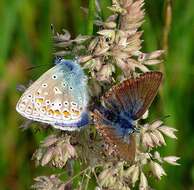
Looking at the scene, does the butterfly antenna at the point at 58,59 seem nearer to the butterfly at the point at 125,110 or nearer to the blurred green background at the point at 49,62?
the butterfly at the point at 125,110

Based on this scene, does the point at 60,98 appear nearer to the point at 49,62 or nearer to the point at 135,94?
the point at 135,94

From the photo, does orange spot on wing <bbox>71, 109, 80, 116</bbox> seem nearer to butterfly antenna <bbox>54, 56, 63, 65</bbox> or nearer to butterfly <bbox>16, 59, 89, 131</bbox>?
butterfly <bbox>16, 59, 89, 131</bbox>

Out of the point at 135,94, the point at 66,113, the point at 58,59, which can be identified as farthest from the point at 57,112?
the point at 135,94

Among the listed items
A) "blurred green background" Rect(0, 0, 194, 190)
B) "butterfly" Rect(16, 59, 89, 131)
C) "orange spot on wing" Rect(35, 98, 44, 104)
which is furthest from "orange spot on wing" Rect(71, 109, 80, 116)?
"blurred green background" Rect(0, 0, 194, 190)

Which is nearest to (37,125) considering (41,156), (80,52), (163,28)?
(41,156)

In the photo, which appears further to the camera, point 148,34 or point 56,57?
point 148,34

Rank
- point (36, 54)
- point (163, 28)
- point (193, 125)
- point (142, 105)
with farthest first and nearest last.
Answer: point (36, 54) → point (193, 125) → point (163, 28) → point (142, 105)

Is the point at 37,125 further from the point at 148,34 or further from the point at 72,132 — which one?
the point at 148,34
